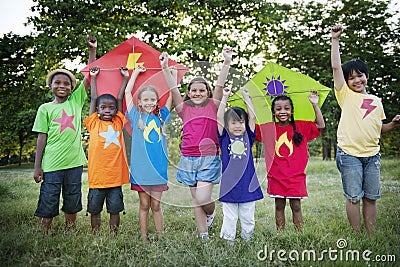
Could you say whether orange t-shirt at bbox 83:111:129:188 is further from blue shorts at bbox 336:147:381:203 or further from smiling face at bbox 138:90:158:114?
blue shorts at bbox 336:147:381:203

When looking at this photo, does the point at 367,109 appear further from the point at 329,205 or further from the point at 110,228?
the point at 110,228

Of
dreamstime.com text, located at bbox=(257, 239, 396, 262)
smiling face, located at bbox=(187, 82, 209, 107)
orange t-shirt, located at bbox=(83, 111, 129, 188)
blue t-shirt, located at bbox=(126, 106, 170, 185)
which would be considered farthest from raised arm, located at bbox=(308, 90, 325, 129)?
orange t-shirt, located at bbox=(83, 111, 129, 188)

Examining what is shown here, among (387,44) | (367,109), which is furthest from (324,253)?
(387,44)

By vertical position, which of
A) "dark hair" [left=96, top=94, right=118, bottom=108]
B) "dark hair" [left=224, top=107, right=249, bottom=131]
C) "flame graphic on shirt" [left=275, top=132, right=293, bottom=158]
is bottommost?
"flame graphic on shirt" [left=275, top=132, right=293, bottom=158]

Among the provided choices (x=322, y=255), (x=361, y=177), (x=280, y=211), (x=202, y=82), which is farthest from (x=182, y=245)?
(x=361, y=177)

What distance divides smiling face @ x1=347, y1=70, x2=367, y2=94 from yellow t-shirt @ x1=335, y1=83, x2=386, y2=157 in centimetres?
10

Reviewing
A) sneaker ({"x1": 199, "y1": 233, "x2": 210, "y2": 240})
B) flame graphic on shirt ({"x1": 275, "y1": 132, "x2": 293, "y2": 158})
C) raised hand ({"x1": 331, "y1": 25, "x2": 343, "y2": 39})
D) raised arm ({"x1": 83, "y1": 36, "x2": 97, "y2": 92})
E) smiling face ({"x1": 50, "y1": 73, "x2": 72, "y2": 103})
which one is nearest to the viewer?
sneaker ({"x1": 199, "y1": 233, "x2": 210, "y2": 240})

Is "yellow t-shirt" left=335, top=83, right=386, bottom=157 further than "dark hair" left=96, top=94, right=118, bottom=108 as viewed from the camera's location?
No

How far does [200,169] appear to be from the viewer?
4355 mm

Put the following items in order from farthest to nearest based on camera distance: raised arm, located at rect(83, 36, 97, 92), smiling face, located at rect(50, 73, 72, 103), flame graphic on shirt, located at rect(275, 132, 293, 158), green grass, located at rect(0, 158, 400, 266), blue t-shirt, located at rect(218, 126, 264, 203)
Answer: raised arm, located at rect(83, 36, 97, 92) < smiling face, located at rect(50, 73, 72, 103) < flame graphic on shirt, located at rect(275, 132, 293, 158) < blue t-shirt, located at rect(218, 126, 264, 203) < green grass, located at rect(0, 158, 400, 266)

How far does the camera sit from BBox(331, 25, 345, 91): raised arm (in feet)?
14.8

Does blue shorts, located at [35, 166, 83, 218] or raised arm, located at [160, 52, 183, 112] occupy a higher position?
raised arm, located at [160, 52, 183, 112]

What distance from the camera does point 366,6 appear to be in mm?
22422

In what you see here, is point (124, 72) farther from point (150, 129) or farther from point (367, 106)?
point (367, 106)
